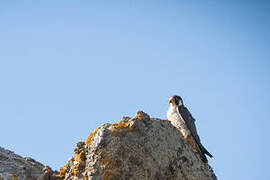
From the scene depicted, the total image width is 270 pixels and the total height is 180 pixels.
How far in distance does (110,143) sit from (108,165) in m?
0.43

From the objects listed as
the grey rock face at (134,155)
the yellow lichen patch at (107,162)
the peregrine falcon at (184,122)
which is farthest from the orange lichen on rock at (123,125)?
the peregrine falcon at (184,122)

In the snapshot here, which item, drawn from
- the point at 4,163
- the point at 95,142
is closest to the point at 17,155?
the point at 4,163

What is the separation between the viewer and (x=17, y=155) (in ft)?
18.0

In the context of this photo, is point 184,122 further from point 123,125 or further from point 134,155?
point 134,155

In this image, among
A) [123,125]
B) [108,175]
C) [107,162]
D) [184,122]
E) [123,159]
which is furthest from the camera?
[184,122]

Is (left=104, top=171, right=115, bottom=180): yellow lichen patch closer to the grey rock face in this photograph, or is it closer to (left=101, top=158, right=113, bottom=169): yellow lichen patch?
the grey rock face

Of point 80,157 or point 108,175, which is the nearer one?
point 108,175

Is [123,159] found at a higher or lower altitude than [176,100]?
lower

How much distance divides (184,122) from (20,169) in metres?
5.30

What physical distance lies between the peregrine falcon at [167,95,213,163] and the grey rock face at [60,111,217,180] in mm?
1892

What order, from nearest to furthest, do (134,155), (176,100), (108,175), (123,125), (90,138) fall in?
1. (108,175)
2. (134,155)
3. (90,138)
4. (123,125)
5. (176,100)

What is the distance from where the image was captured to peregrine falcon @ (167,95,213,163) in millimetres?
7918

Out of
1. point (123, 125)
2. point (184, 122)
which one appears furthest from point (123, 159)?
point (184, 122)

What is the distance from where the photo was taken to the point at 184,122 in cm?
885
